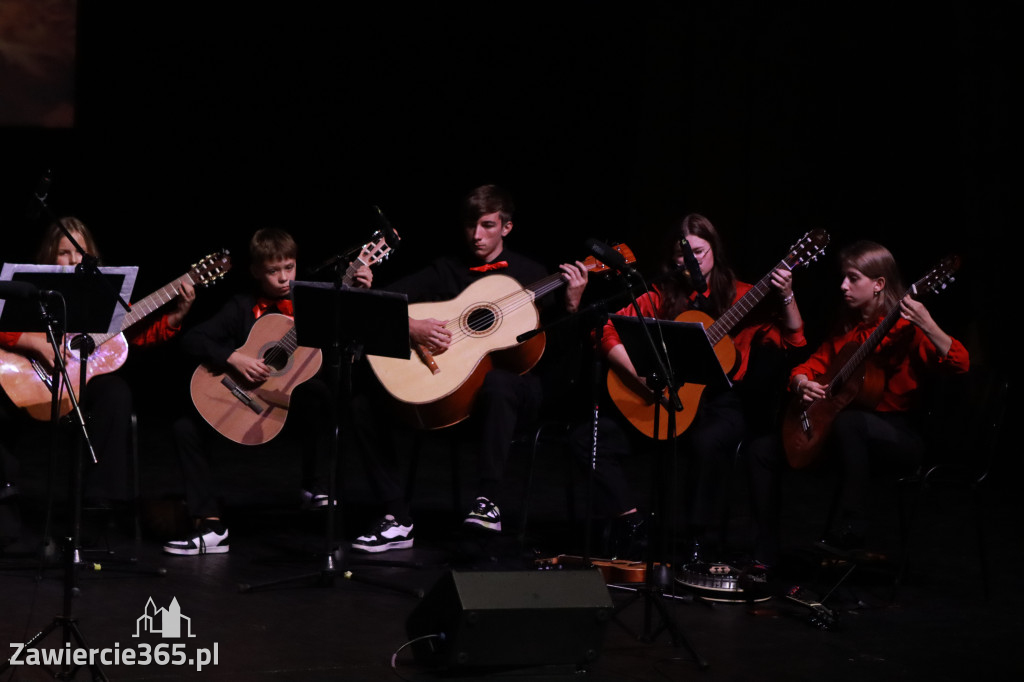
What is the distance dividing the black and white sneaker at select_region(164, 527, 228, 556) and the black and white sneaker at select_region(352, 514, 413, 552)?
568mm

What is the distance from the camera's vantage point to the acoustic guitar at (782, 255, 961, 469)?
480 cm

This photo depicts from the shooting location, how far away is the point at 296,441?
8133 mm

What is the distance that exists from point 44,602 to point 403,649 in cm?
137

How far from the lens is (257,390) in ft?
17.7

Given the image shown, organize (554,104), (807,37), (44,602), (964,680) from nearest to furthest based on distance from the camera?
(964,680), (44,602), (807,37), (554,104)

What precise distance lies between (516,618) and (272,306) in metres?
2.52

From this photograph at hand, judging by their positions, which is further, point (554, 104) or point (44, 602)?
point (554, 104)

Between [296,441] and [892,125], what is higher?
[892,125]

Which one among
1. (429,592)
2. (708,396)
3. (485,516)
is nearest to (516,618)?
(429,592)

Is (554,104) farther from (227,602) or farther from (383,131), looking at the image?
(227,602)

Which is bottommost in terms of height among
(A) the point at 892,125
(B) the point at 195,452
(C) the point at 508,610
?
(C) the point at 508,610

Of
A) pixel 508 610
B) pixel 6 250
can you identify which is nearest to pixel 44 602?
pixel 508 610

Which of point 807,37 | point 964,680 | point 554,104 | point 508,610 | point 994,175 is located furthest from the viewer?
point 554,104

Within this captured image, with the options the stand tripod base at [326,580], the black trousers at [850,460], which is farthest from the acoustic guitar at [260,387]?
the black trousers at [850,460]
